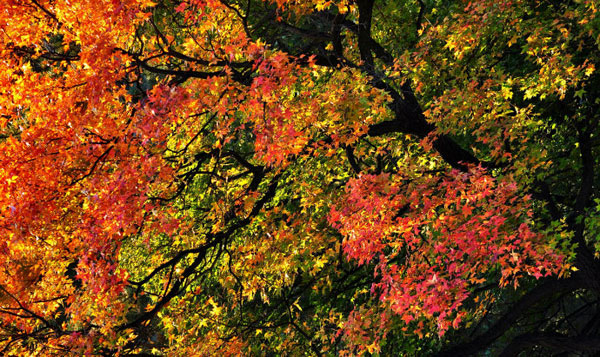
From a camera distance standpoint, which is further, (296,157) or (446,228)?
(296,157)

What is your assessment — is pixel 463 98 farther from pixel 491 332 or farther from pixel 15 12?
pixel 15 12

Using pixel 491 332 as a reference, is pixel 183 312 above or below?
above

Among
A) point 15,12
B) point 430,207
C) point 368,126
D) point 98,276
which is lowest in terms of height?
point 430,207

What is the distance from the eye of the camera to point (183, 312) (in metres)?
10.9

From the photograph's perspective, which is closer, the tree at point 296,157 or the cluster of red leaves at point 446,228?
the tree at point 296,157

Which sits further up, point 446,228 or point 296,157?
point 296,157

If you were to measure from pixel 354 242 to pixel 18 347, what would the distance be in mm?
4885

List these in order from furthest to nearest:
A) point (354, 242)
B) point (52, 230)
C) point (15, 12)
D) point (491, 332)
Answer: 1. point (491, 332)
2. point (52, 230)
3. point (354, 242)
4. point (15, 12)

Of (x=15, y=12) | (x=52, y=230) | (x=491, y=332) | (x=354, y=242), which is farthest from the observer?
(x=491, y=332)

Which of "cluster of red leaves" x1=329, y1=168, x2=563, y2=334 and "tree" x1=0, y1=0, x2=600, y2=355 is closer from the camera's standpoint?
"tree" x1=0, y1=0, x2=600, y2=355

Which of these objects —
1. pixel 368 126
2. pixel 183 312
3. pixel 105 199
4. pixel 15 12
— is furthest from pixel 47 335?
pixel 368 126

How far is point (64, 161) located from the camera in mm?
7879

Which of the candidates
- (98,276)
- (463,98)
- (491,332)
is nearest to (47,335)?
(98,276)

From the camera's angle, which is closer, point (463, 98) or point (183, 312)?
point (463, 98)
